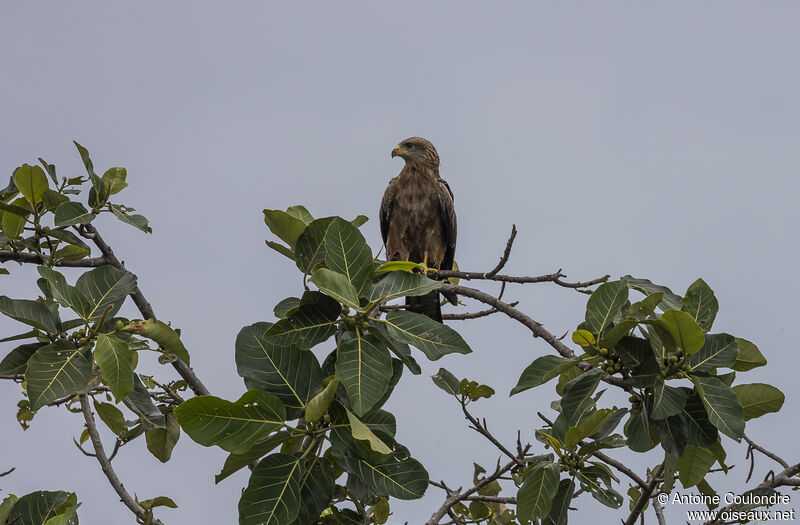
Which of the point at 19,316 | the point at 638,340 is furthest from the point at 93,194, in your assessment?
the point at 638,340

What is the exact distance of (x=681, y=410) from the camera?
2172 mm

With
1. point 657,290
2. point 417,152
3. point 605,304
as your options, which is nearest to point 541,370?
point 605,304

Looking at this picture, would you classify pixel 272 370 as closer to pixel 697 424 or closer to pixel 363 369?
pixel 363 369

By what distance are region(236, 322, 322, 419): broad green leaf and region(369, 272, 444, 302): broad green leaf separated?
314mm

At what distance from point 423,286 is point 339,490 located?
987 millimetres

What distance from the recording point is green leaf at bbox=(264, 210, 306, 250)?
266 cm

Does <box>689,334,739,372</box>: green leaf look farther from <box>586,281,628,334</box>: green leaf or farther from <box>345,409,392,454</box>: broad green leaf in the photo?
<box>345,409,392,454</box>: broad green leaf

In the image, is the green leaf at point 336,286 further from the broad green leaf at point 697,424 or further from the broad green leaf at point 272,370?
the broad green leaf at point 697,424

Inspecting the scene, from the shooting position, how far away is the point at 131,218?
3369mm

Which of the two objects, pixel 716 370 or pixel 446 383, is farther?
pixel 446 383

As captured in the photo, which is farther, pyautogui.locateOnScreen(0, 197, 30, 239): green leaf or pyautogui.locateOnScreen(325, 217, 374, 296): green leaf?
pyautogui.locateOnScreen(0, 197, 30, 239): green leaf

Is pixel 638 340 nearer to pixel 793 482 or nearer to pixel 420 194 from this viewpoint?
pixel 793 482

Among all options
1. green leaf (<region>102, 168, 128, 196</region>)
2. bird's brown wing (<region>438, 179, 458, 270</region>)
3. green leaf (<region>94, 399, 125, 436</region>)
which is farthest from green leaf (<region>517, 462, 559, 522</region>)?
bird's brown wing (<region>438, 179, 458, 270</region>)

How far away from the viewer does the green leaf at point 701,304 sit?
239 centimetres
